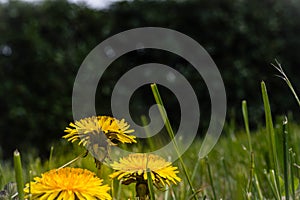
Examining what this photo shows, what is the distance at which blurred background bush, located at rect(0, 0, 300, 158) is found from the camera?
13.7ft

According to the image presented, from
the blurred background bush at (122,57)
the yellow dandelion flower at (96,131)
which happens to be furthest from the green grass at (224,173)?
the blurred background bush at (122,57)

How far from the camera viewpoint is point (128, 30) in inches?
181

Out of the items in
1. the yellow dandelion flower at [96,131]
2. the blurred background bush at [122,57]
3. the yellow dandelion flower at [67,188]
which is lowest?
the yellow dandelion flower at [67,188]

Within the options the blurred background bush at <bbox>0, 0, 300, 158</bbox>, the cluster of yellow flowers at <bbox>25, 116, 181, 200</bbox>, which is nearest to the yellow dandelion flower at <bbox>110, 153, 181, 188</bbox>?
the cluster of yellow flowers at <bbox>25, 116, 181, 200</bbox>

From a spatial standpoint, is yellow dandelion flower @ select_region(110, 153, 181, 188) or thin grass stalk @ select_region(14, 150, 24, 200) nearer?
thin grass stalk @ select_region(14, 150, 24, 200)

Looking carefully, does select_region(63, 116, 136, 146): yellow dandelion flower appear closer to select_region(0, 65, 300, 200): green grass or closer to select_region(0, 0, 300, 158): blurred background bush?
select_region(0, 65, 300, 200): green grass

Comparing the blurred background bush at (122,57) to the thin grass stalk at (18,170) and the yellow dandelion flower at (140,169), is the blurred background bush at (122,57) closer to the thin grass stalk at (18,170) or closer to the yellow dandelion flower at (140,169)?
the yellow dandelion flower at (140,169)

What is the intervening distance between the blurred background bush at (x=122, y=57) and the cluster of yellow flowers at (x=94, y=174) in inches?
139

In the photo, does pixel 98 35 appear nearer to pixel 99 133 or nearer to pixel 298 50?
pixel 298 50

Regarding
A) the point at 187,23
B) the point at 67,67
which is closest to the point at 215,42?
the point at 187,23

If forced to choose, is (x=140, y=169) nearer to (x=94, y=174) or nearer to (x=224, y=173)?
(x=94, y=174)

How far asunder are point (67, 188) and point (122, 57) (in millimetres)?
4266

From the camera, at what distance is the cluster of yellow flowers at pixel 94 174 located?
44cm

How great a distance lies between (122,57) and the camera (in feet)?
15.3
